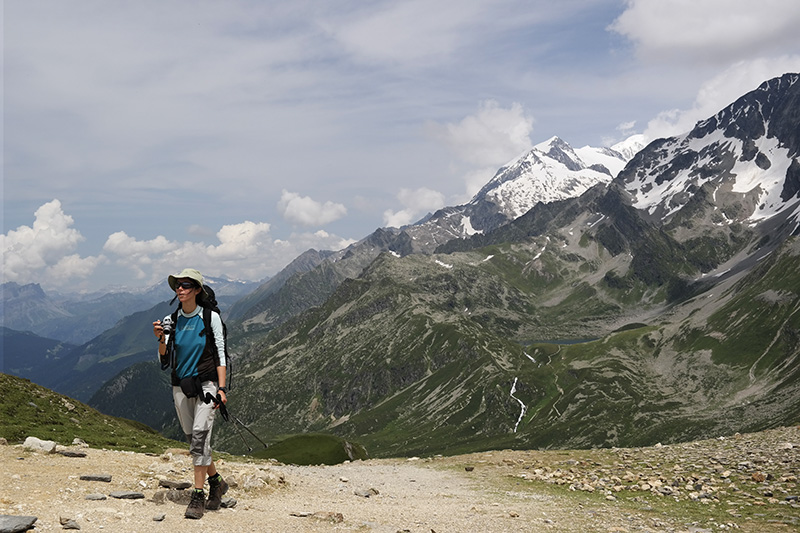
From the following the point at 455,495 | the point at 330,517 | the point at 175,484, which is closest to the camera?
the point at 330,517

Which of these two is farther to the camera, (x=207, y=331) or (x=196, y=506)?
(x=207, y=331)

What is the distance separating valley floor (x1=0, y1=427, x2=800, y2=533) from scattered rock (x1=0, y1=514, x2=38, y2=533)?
0.30m

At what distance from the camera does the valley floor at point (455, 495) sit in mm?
14070

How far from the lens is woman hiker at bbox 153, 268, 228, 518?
14656mm

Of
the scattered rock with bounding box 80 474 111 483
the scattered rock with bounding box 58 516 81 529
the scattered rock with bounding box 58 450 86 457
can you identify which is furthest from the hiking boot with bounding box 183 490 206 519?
the scattered rock with bounding box 58 450 86 457

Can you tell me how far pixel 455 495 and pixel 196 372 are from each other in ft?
46.1

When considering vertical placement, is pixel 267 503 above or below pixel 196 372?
below

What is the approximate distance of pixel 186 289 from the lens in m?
15.0

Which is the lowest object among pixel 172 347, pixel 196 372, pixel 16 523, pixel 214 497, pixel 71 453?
pixel 71 453

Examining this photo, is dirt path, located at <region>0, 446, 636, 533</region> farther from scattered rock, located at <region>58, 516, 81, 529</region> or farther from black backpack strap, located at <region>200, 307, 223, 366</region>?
black backpack strap, located at <region>200, 307, 223, 366</region>

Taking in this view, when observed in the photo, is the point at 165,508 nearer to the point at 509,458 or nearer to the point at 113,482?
the point at 113,482

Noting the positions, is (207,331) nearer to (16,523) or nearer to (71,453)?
(16,523)

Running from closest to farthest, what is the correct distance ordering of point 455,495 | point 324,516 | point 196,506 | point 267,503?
point 196,506 < point 324,516 < point 267,503 < point 455,495

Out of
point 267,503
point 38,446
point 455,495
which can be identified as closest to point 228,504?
point 267,503
